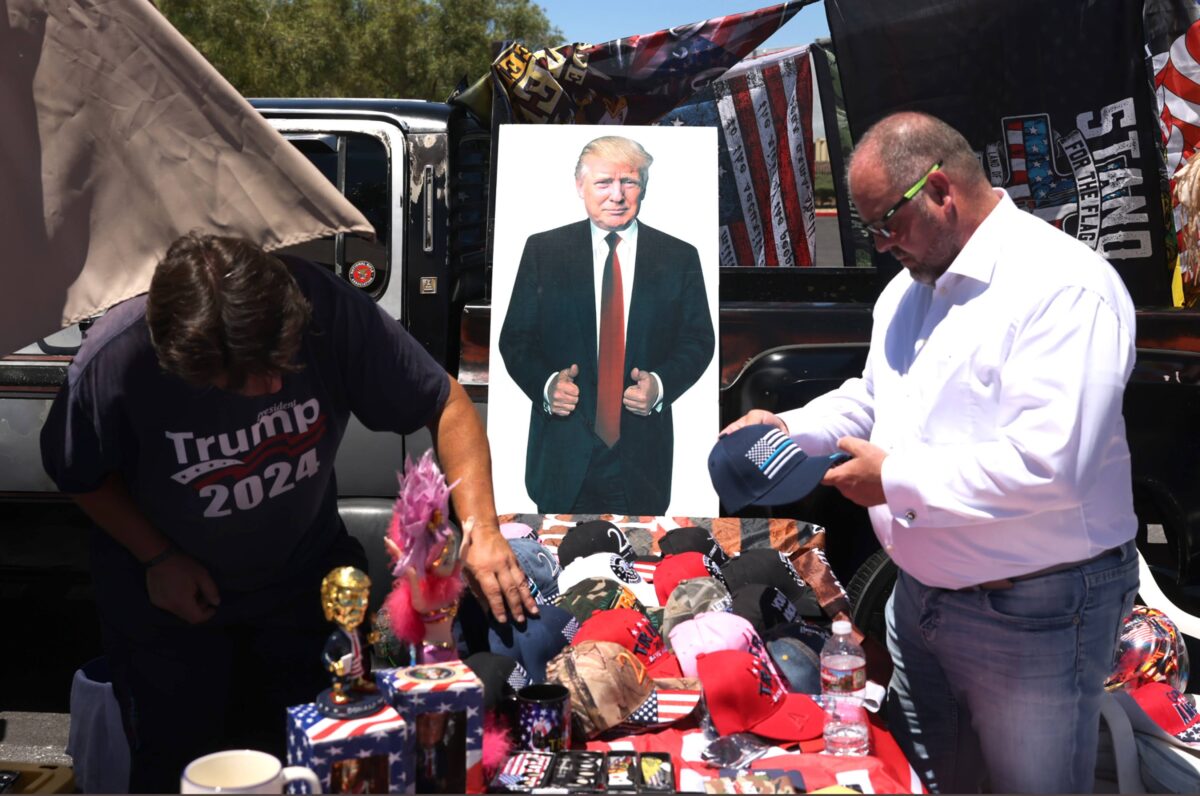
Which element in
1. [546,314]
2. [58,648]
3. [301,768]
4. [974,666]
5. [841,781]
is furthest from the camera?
[58,648]

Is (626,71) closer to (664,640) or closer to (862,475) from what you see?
(664,640)

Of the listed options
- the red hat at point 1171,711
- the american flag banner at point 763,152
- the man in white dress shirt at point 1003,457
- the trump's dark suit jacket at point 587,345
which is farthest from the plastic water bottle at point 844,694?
the american flag banner at point 763,152

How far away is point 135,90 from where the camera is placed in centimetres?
238

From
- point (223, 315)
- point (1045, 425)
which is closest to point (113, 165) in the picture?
point (223, 315)

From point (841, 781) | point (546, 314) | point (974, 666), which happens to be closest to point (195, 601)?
point (841, 781)

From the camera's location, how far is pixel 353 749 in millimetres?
1797

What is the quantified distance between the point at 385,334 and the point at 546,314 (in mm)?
1907

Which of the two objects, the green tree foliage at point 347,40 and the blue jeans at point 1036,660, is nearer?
the blue jeans at point 1036,660

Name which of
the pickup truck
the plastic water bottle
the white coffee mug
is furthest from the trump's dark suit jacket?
the white coffee mug

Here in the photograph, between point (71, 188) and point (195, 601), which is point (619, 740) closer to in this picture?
point (195, 601)

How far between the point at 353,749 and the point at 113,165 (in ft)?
4.36

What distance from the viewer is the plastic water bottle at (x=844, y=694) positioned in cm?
240

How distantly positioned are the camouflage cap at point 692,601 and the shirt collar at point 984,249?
1.15 m

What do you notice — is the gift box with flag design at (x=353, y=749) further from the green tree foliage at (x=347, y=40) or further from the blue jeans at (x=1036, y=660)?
the green tree foliage at (x=347, y=40)
